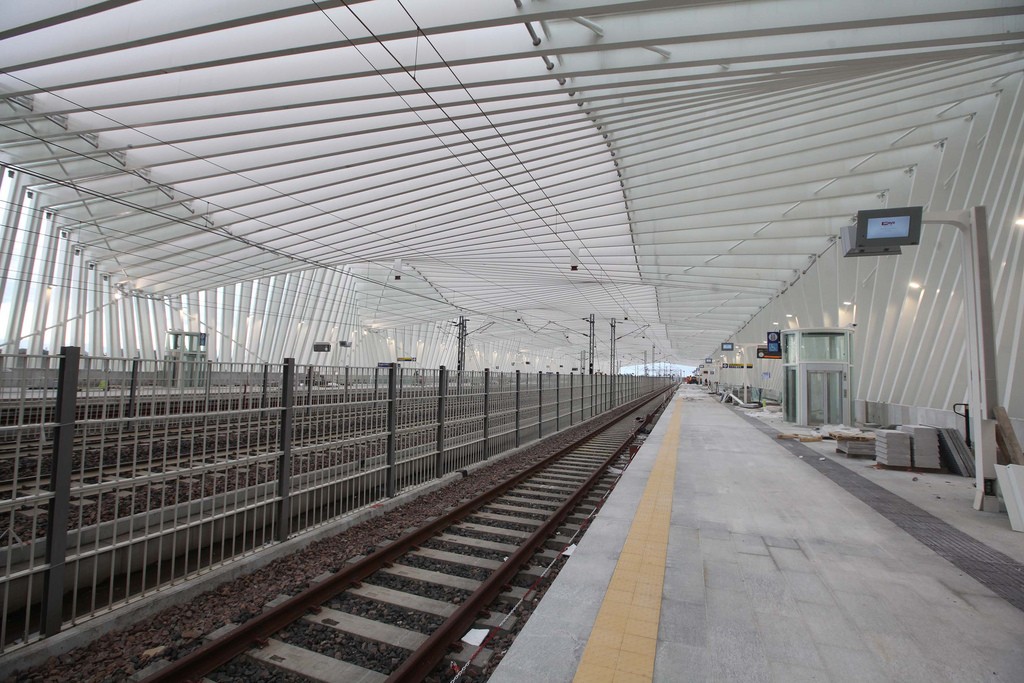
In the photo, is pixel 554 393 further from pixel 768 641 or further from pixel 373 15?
pixel 768 641

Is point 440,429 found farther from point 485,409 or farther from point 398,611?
point 398,611

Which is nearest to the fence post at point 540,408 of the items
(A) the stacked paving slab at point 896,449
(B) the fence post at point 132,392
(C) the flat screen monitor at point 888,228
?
(A) the stacked paving slab at point 896,449

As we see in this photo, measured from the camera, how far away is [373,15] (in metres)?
9.66

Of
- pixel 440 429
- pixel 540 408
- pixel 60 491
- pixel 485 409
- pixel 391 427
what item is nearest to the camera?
pixel 60 491

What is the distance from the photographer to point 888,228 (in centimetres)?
697

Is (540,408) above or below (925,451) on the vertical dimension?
above

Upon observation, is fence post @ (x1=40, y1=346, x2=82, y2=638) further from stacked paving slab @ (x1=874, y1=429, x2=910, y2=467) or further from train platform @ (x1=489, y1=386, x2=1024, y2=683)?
stacked paving slab @ (x1=874, y1=429, x2=910, y2=467)

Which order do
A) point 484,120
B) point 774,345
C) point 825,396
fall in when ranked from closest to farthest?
point 484,120, point 825,396, point 774,345

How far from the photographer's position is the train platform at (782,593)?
9.94ft

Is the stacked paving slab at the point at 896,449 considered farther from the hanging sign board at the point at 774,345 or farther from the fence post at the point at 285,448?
the hanging sign board at the point at 774,345

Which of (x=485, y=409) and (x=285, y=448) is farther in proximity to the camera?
(x=485, y=409)

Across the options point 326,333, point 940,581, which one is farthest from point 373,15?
point 326,333

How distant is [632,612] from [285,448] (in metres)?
3.85

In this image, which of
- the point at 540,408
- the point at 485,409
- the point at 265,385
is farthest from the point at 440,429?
the point at 540,408
